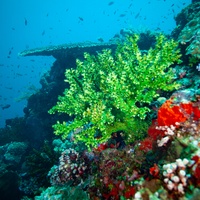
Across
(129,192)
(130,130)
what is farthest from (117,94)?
(129,192)

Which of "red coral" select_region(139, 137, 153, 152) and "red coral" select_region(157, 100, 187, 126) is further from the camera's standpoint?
"red coral" select_region(139, 137, 153, 152)

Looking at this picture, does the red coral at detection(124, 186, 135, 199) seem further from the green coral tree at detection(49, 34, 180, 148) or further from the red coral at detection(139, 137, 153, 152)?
the green coral tree at detection(49, 34, 180, 148)

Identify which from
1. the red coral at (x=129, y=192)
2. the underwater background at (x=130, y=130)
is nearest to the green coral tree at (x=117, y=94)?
the underwater background at (x=130, y=130)

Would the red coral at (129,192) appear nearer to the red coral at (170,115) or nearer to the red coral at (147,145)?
the red coral at (147,145)

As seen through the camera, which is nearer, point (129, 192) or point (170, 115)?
point (129, 192)

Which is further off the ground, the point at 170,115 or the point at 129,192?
the point at 170,115

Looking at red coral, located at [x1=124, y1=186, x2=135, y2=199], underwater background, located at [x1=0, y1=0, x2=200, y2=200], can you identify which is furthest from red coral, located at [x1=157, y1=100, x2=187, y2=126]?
red coral, located at [x1=124, y1=186, x2=135, y2=199]

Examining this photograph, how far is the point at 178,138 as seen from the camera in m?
3.42

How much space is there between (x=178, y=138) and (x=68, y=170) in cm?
331

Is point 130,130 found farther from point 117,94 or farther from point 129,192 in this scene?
point 129,192

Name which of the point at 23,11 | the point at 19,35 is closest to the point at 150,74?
the point at 23,11

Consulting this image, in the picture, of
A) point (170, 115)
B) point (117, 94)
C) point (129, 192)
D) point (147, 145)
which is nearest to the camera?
point (129, 192)

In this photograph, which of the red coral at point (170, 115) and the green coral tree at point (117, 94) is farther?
the green coral tree at point (117, 94)

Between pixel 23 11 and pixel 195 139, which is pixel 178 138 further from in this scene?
pixel 23 11
